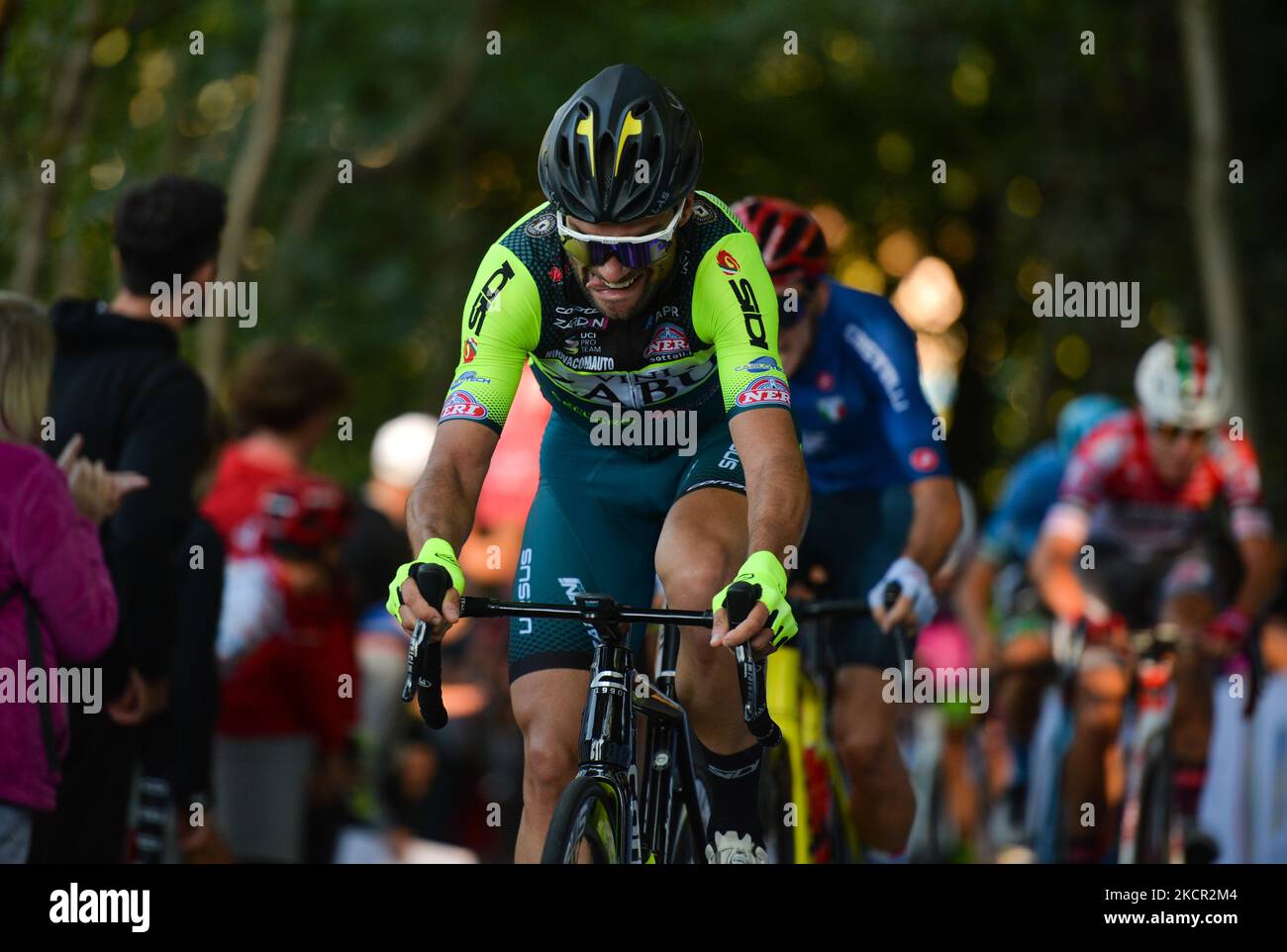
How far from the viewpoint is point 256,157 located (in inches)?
428

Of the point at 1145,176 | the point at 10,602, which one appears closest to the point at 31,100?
the point at 10,602

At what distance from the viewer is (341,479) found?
1888cm

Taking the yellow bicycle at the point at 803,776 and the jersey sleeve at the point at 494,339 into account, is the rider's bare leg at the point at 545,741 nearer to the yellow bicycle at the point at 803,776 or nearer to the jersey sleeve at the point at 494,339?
the jersey sleeve at the point at 494,339

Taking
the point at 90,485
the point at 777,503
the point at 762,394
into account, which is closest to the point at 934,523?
the point at 762,394

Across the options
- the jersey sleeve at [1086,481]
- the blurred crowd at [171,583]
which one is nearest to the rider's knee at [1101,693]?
the jersey sleeve at [1086,481]

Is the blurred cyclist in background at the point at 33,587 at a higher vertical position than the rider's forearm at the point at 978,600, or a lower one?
lower

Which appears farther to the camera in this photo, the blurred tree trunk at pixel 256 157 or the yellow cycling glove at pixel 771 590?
the blurred tree trunk at pixel 256 157

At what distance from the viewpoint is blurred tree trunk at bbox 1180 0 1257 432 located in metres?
12.2

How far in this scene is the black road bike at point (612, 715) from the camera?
4.47 metres

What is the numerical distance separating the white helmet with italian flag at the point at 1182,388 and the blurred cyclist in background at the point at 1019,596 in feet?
5.11

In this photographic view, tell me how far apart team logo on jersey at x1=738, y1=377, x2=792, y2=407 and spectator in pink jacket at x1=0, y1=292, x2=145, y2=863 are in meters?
1.76

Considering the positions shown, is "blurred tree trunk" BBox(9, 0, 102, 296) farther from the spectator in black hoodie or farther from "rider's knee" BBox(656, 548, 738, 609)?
"rider's knee" BBox(656, 548, 738, 609)

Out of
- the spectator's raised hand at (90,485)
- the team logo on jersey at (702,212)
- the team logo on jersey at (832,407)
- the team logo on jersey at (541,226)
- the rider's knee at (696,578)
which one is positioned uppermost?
the team logo on jersey at (702,212)

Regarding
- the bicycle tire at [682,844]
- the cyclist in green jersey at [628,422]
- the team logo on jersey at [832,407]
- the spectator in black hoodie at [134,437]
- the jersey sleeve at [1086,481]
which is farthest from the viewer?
the jersey sleeve at [1086,481]
